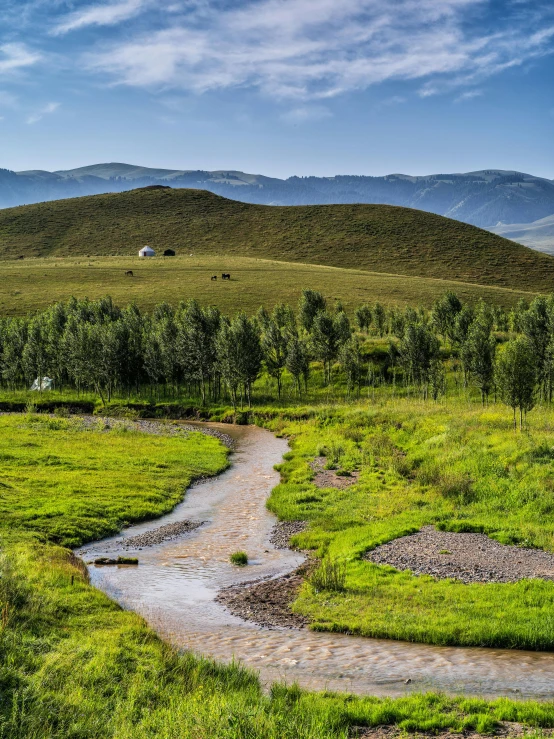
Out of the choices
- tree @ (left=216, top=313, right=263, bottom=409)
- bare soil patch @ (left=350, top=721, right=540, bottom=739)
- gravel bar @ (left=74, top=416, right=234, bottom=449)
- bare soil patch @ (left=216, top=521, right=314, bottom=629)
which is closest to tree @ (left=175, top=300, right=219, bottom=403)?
tree @ (left=216, top=313, right=263, bottom=409)

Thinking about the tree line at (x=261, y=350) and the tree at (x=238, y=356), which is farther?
the tree at (x=238, y=356)

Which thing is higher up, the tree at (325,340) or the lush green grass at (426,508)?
the tree at (325,340)

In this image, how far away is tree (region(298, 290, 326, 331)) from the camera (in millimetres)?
109125

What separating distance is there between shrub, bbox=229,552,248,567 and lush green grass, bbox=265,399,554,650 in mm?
3269

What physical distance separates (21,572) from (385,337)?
85.0 meters

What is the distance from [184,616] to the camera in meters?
21.0

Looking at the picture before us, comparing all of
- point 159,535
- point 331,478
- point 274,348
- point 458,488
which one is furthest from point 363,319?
point 159,535

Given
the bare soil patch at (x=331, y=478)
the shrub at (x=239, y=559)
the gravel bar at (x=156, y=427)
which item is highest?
the shrub at (x=239, y=559)

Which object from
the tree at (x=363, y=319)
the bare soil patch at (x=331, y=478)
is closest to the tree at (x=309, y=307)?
the tree at (x=363, y=319)

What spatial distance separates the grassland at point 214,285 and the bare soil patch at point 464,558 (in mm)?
101378

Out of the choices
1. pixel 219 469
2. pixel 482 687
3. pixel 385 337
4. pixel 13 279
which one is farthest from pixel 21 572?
pixel 13 279

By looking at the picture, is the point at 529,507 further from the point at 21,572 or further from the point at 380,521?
the point at 21,572

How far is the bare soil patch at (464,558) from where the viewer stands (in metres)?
22.6

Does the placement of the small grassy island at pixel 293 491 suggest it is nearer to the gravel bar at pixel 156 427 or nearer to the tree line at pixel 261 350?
the tree line at pixel 261 350
